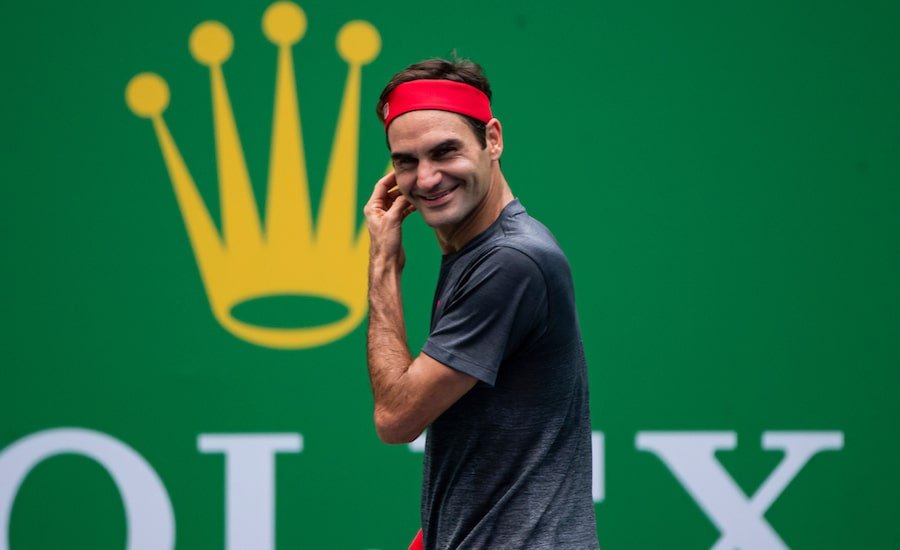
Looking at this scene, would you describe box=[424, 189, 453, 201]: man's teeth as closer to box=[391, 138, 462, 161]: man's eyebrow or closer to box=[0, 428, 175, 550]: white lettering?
box=[391, 138, 462, 161]: man's eyebrow

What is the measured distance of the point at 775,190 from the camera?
319 cm

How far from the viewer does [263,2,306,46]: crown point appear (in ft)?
10.2

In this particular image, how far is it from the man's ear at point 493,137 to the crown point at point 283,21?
1392 millimetres

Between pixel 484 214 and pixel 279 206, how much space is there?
1420 millimetres

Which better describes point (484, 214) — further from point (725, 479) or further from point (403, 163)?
point (725, 479)

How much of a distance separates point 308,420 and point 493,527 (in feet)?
4.90

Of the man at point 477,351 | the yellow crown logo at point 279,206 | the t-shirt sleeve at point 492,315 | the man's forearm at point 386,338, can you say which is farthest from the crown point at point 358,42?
the t-shirt sleeve at point 492,315

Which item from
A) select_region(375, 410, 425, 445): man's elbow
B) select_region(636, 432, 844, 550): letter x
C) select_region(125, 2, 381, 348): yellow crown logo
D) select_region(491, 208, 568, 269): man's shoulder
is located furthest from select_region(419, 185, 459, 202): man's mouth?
select_region(636, 432, 844, 550): letter x

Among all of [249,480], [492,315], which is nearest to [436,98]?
[492,315]

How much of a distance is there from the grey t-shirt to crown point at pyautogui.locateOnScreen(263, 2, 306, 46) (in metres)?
1.56

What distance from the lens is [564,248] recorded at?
10.3 feet

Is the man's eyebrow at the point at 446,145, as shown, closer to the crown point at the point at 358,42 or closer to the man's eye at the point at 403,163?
the man's eye at the point at 403,163

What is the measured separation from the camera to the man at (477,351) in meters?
1.65

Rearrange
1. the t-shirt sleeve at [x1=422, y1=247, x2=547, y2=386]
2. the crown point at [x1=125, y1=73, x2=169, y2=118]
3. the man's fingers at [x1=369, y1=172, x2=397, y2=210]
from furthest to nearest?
the crown point at [x1=125, y1=73, x2=169, y2=118] → the man's fingers at [x1=369, y1=172, x2=397, y2=210] → the t-shirt sleeve at [x1=422, y1=247, x2=547, y2=386]
